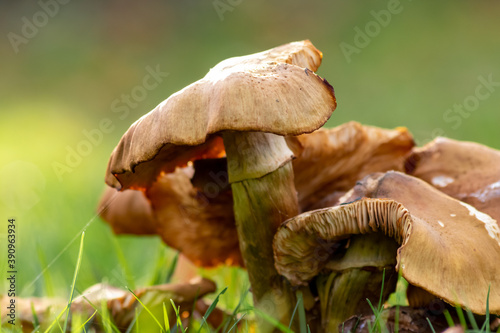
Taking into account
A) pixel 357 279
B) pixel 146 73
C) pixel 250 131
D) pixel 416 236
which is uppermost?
pixel 146 73

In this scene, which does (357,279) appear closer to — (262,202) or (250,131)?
(262,202)

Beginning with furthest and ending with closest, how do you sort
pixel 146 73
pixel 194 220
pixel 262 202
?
1. pixel 146 73
2. pixel 194 220
3. pixel 262 202

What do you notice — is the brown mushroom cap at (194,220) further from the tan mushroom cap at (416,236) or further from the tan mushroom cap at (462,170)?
the tan mushroom cap at (462,170)

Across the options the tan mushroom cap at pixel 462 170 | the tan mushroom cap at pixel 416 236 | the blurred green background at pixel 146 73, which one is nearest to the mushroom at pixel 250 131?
the tan mushroom cap at pixel 416 236

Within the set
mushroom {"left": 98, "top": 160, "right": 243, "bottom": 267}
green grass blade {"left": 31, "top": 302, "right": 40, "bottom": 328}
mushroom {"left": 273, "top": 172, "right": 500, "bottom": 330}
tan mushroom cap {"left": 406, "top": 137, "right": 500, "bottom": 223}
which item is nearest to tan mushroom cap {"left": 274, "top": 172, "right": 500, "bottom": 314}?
Result: mushroom {"left": 273, "top": 172, "right": 500, "bottom": 330}

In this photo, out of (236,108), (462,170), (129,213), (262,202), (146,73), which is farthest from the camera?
(146,73)

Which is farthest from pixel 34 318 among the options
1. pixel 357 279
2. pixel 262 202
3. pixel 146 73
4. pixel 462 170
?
pixel 146 73

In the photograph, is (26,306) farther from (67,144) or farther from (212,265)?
(67,144)
